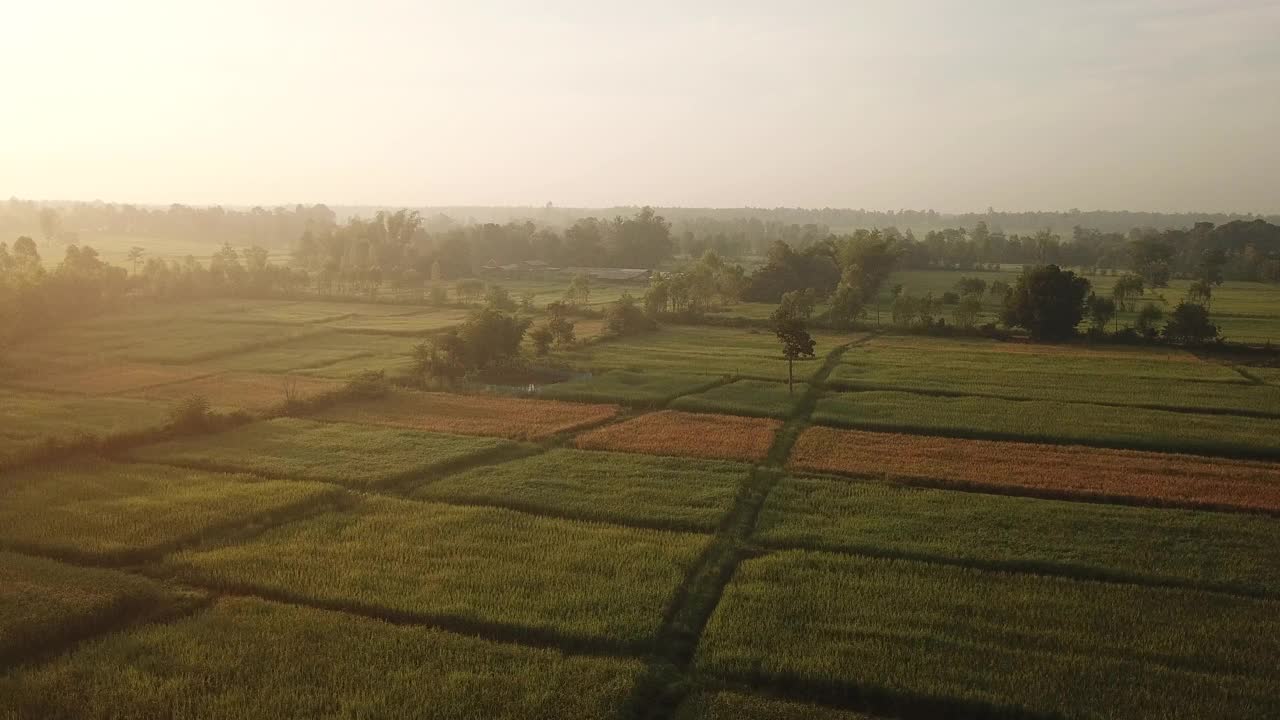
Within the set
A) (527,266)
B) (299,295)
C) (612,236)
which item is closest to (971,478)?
(299,295)

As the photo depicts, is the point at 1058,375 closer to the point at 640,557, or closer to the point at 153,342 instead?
the point at 640,557

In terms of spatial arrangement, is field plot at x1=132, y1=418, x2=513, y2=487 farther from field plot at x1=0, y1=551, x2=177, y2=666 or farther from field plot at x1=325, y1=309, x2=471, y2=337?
field plot at x1=325, y1=309, x2=471, y2=337

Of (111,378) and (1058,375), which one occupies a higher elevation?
(111,378)

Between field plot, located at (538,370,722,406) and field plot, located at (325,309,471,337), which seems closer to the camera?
field plot, located at (538,370,722,406)

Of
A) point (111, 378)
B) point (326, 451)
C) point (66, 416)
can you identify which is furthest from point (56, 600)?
point (111, 378)

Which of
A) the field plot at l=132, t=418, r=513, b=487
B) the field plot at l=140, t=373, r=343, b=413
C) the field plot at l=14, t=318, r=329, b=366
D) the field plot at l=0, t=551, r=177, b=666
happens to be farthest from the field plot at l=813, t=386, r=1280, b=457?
the field plot at l=14, t=318, r=329, b=366

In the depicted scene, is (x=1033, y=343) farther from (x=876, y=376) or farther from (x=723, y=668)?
(x=723, y=668)
